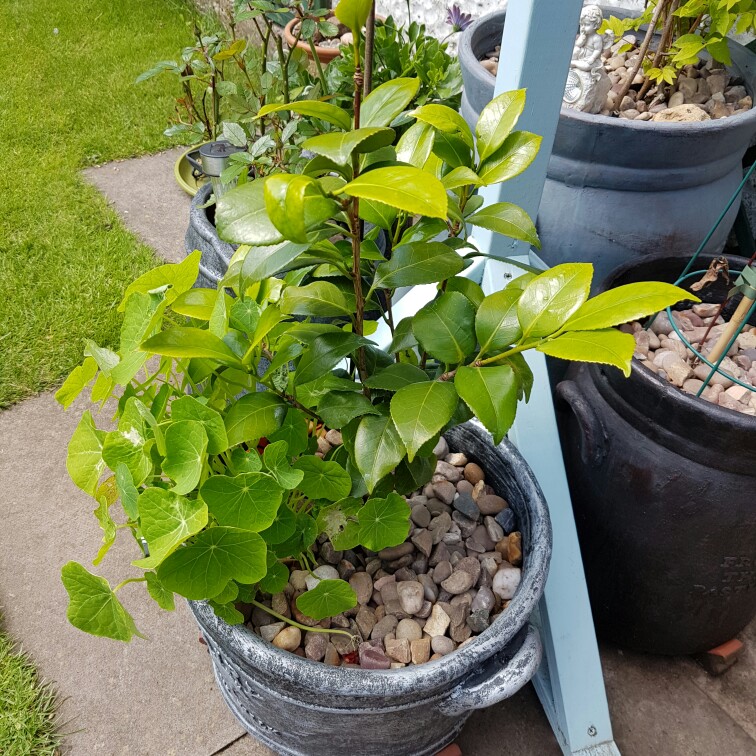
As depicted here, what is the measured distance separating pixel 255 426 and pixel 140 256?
176 cm

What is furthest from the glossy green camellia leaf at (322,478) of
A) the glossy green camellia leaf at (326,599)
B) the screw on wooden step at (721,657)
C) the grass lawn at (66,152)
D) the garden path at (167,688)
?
the grass lawn at (66,152)

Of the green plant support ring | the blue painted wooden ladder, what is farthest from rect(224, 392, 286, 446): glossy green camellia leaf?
the green plant support ring

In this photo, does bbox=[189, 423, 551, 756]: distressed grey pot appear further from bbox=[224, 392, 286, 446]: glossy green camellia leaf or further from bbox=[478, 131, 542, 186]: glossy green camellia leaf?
bbox=[478, 131, 542, 186]: glossy green camellia leaf

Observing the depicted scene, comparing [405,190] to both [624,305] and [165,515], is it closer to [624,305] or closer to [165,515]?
[624,305]

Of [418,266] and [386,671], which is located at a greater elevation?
[418,266]

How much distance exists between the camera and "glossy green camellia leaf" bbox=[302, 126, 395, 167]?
574 millimetres

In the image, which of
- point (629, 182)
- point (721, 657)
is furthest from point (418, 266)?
point (721, 657)

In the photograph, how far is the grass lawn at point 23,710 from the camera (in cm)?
128

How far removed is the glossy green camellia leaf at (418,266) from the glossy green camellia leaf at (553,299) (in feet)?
0.35

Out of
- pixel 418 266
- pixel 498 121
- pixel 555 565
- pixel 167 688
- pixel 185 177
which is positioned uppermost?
pixel 498 121

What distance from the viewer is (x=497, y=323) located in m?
0.76

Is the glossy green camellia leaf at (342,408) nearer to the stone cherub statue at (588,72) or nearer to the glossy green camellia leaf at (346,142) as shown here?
the glossy green camellia leaf at (346,142)

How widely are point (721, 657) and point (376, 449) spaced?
106 centimetres

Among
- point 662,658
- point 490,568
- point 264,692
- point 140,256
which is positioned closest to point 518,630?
point 490,568
